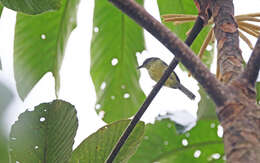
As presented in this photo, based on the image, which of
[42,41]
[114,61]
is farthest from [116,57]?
[42,41]

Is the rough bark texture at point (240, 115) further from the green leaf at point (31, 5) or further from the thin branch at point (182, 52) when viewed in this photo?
the green leaf at point (31, 5)

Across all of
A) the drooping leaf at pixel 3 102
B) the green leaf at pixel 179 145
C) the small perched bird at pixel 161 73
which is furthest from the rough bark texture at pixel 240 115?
the small perched bird at pixel 161 73

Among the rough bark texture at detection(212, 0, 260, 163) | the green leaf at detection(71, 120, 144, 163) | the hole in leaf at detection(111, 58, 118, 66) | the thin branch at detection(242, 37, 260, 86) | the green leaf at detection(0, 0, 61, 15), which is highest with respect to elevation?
the green leaf at detection(0, 0, 61, 15)

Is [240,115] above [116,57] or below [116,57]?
below

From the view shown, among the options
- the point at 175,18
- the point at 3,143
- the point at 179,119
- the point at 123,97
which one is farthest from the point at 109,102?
the point at 3,143

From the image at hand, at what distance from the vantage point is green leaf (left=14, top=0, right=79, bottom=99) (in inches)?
89.2

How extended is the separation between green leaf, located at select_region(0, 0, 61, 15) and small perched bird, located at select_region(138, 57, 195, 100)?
6.43 ft

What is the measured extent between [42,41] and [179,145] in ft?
3.23

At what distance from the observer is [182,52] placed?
712mm

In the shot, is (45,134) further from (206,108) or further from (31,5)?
(206,108)

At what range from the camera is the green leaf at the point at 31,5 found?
3.87 ft

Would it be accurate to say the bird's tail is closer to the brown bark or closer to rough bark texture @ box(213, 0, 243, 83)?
rough bark texture @ box(213, 0, 243, 83)

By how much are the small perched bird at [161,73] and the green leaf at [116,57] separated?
0.65 meters

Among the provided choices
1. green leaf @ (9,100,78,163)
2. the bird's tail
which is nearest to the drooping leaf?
green leaf @ (9,100,78,163)
